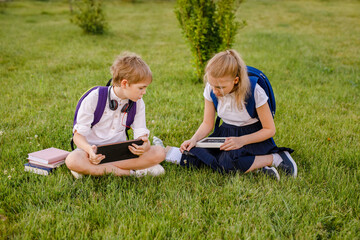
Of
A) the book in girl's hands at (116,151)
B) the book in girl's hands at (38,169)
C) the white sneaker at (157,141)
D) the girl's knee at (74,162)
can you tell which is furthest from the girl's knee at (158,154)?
the book in girl's hands at (38,169)

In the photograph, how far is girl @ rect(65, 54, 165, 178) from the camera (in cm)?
311

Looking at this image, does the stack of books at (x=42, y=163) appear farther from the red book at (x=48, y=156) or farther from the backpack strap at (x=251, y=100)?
the backpack strap at (x=251, y=100)

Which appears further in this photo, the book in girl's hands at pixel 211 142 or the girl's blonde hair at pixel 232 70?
the book in girl's hands at pixel 211 142

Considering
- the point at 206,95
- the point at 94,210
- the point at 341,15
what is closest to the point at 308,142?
the point at 206,95

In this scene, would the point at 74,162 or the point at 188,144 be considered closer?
the point at 74,162

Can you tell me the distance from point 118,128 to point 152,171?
0.63 m

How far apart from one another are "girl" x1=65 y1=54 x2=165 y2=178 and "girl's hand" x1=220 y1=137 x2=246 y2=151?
0.72 m

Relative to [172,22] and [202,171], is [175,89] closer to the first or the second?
[202,171]

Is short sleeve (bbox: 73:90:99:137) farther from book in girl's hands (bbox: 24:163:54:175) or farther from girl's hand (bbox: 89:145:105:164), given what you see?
book in girl's hands (bbox: 24:163:54:175)

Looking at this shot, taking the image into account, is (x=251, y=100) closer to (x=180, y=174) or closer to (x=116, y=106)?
(x=180, y=174)

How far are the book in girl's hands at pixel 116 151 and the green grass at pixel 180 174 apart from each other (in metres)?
0.25

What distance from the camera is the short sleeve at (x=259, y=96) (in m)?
3.27

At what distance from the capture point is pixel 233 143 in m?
3.30

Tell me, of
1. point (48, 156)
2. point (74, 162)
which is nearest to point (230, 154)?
point (74, 162)
